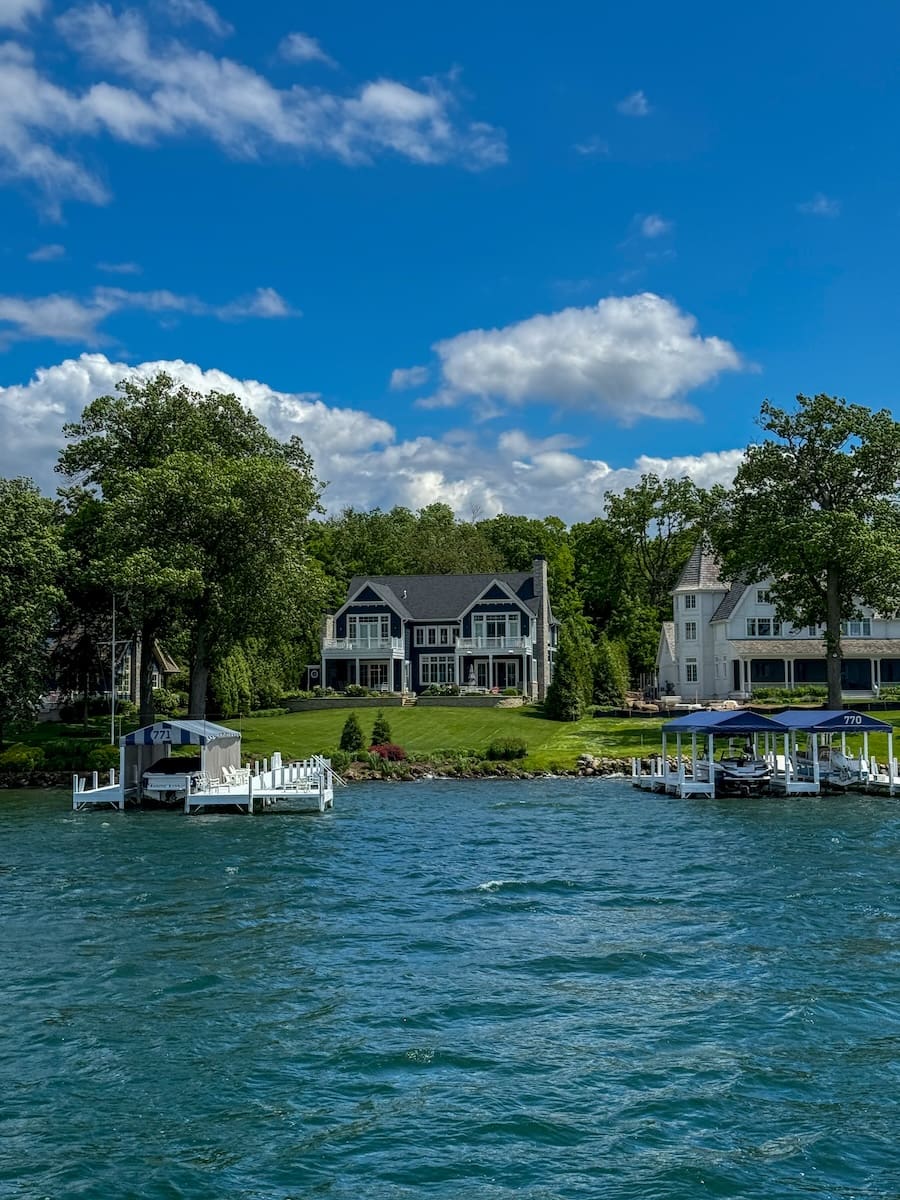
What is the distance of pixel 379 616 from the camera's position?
83000 mm

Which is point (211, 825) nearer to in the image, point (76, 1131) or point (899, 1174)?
point (76, 1131)

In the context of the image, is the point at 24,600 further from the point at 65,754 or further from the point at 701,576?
the point at 701,576

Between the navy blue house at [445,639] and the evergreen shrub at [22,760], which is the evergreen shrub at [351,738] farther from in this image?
the navy blue house at [445,639]

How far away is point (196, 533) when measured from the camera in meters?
55.1

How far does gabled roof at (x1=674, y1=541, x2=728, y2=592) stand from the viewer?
80.4 metres

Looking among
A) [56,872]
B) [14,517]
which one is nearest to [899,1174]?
[56,872]

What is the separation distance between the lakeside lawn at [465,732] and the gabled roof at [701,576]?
15.0 m

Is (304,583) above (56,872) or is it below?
above

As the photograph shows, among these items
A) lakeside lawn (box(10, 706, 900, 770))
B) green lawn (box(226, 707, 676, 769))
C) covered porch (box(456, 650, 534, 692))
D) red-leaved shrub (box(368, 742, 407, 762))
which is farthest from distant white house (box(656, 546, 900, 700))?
red-leaved shrub (box(368, 742, 407, 762))

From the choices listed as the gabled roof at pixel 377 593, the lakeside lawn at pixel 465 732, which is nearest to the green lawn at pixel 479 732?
the lakeside lawn at pixel 465 732

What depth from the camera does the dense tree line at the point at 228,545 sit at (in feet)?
176

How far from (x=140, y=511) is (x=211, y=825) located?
2032cm

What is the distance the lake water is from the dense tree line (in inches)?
1003

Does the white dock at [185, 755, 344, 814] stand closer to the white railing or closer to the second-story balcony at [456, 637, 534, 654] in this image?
the white railing
